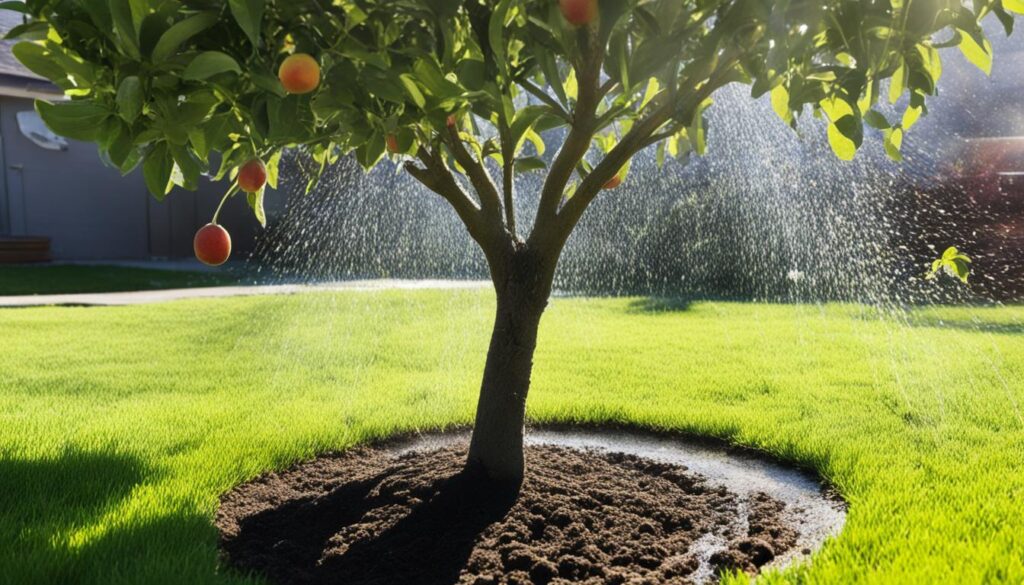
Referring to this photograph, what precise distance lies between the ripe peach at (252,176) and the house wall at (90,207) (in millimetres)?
11101

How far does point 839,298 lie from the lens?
31.0 ft

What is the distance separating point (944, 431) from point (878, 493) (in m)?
1.12

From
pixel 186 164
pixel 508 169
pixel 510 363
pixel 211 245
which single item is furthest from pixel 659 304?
pixel 186 164

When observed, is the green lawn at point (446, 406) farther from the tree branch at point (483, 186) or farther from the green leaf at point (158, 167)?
the tree branch at point (483, 186)

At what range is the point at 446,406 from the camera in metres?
4.13

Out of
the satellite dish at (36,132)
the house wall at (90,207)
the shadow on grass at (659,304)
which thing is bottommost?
the shadow on grass at (659,304)

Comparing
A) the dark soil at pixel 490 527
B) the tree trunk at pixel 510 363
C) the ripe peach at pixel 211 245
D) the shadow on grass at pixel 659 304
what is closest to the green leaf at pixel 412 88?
the ripe peach at pixel 211 245

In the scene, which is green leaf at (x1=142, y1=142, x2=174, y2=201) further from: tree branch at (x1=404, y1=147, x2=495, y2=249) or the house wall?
the house wall

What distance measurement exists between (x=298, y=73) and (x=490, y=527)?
1447mm

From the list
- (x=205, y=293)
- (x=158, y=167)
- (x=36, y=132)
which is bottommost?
(x=205, y=293)

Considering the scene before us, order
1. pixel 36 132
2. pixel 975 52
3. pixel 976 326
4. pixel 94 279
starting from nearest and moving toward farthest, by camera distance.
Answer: pixel 975 52 → pixel 976 326 → pixel 94 279 → pixel 36 132

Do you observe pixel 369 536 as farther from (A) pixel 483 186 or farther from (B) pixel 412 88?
(B) pixel 412 88

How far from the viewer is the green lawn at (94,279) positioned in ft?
32.5

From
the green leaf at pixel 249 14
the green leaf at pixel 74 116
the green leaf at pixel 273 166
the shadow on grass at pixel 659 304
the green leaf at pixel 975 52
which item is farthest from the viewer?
the shadow on grass at pixel 659 304
